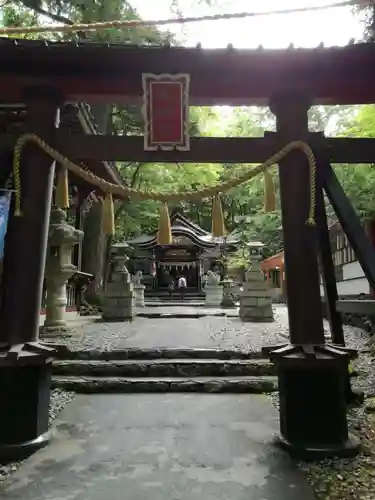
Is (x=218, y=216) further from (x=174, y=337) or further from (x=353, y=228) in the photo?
(x=174, y=337)

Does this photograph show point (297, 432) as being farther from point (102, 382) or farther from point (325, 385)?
point (102, 382)

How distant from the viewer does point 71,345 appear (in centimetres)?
818

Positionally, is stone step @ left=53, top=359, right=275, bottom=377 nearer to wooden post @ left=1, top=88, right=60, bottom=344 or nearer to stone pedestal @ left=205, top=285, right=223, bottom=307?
wooden post @ left=1, top=88, right=60, bottom=344

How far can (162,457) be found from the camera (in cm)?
401

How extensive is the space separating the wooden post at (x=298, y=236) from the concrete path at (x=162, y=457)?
127 cm

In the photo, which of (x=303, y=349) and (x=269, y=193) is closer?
(x=303, y=349)

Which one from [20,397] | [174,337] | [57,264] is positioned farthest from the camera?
[57,264]

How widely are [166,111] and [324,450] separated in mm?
3760

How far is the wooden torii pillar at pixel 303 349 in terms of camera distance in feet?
13.5

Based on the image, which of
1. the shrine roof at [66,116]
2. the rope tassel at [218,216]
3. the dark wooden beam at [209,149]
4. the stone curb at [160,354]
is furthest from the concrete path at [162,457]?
the shrine roof at [66,116]

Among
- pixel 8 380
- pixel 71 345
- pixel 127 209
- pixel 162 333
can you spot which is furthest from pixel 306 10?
pixel 127 209

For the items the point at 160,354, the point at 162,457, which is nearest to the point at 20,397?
the point at 162,457

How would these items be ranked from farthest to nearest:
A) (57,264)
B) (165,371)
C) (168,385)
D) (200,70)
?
(57,264)
(165,371)
(168,385)
(200,70)

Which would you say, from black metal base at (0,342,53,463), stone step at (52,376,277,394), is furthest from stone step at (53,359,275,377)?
black metal base at (0,342,53,463)
